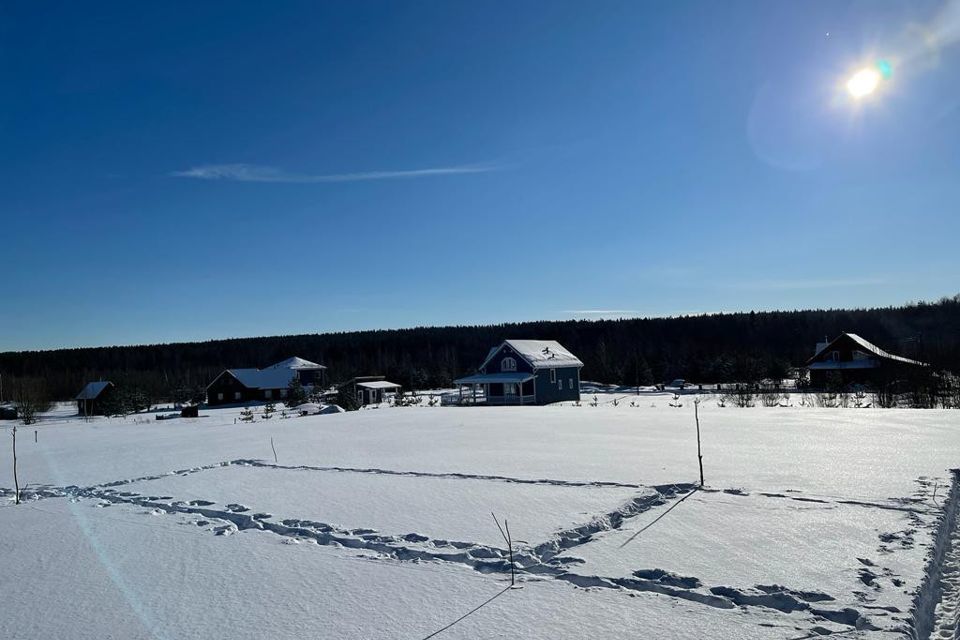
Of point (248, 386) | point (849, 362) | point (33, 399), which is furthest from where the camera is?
point (248, 386)

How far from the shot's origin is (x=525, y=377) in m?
39.8

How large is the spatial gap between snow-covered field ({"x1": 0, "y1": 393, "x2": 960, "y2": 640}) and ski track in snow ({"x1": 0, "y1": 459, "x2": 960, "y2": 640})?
1.3 inches

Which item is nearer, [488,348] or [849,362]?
[849,362]

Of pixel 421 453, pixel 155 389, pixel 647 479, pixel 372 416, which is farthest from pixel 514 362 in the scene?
pixel 155 389

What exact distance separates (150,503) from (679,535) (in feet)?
30.5

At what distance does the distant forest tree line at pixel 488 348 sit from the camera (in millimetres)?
77562

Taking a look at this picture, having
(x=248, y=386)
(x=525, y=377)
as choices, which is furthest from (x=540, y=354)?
(x=248, y=386)

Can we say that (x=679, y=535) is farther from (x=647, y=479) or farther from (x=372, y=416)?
(x=372, y=416)

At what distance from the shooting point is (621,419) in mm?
24391

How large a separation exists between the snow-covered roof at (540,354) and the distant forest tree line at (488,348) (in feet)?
71.2

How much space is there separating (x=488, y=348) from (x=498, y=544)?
111920 mm

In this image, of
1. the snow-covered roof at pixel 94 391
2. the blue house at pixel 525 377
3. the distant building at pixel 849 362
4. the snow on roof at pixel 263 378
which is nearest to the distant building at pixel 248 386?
the snow on roof at pixel 263 378

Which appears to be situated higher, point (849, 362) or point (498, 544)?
point (849, 362)

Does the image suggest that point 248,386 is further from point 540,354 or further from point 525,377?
point 525,377
